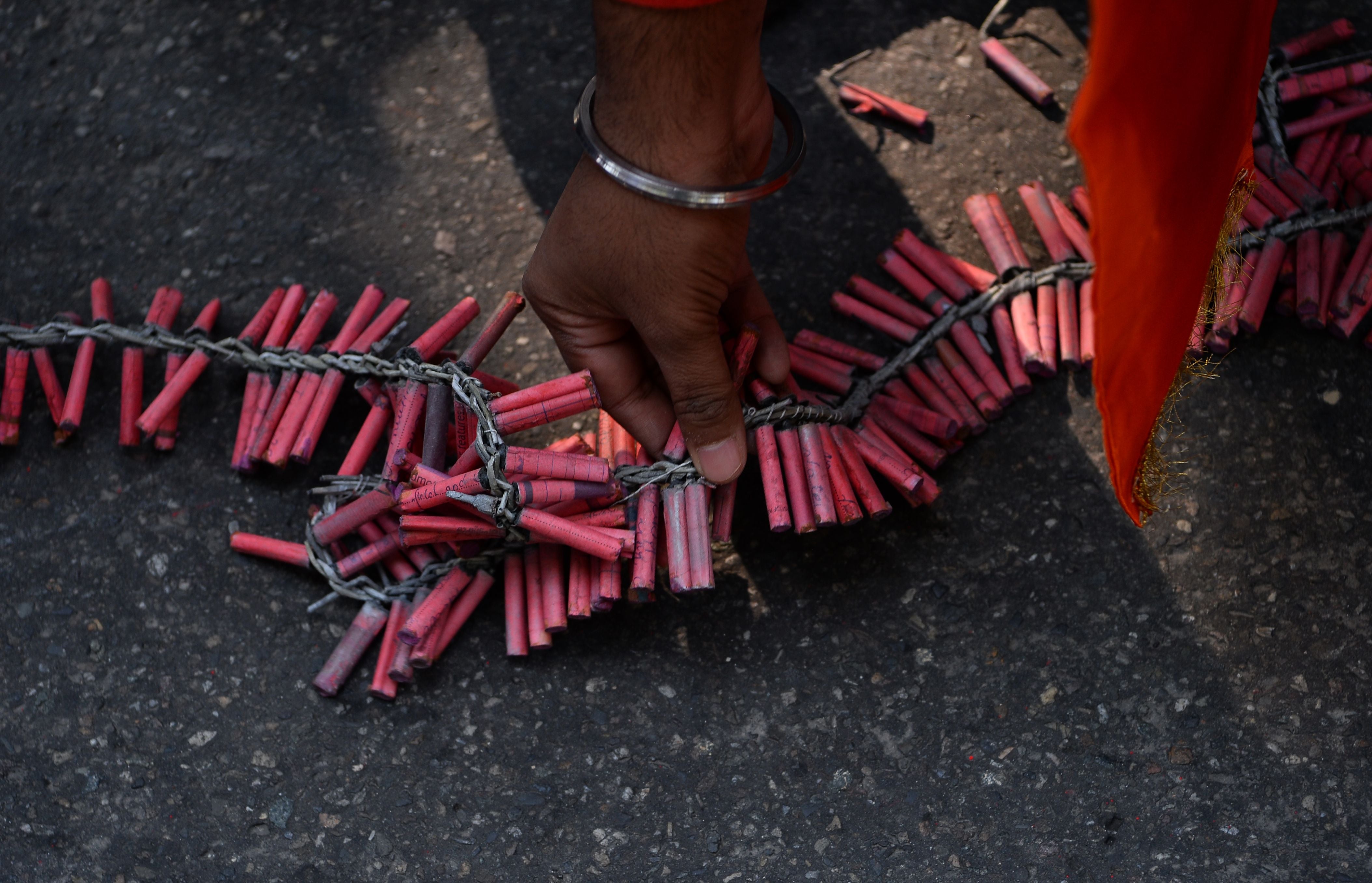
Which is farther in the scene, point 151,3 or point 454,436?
point 151,3

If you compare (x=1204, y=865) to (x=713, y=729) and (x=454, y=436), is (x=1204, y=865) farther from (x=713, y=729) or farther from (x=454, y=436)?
(x=454, y=436)

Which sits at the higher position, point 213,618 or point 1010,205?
point 1010,205

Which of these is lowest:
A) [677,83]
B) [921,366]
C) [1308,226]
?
[921,366]

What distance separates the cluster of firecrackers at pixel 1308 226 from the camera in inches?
119

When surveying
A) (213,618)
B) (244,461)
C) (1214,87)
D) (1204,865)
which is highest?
(1214,87)

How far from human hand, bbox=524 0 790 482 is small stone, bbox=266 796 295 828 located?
1306mm

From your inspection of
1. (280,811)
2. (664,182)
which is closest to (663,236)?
(664,182)

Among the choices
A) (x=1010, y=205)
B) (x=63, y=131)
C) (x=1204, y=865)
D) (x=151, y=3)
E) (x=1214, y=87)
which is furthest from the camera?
(x=151, y=3)

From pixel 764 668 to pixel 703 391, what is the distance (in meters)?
0.80

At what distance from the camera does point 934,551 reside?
291 cm

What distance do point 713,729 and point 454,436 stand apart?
110 cm

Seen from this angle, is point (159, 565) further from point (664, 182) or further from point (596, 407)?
point (664, 182)

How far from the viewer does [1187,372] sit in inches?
114

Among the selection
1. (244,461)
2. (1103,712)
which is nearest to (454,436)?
(244,461)
